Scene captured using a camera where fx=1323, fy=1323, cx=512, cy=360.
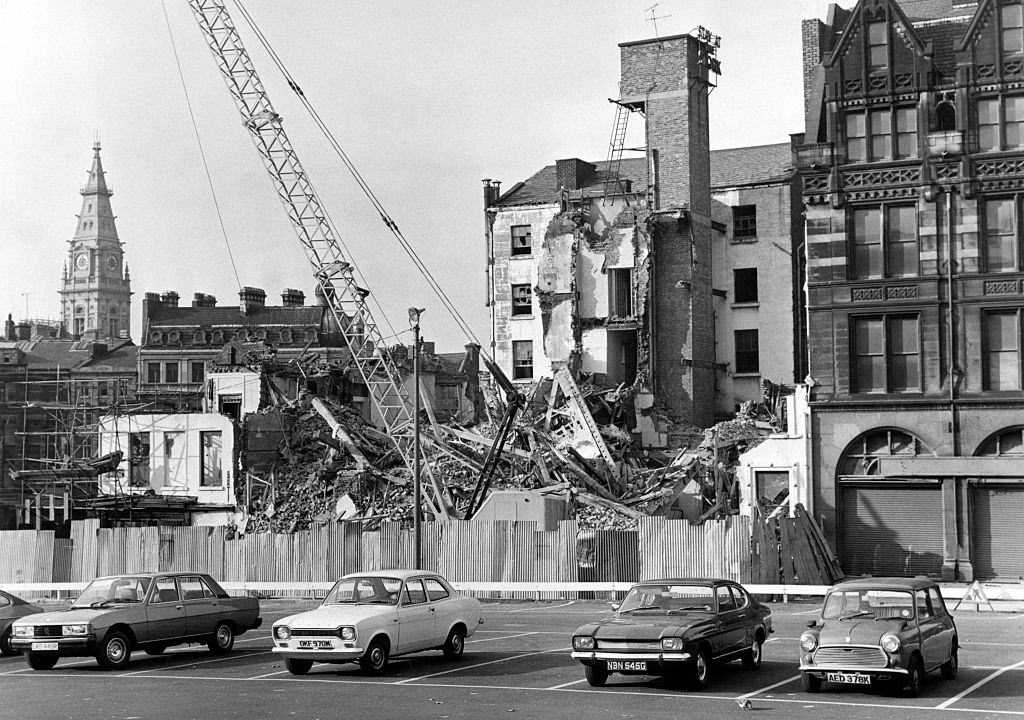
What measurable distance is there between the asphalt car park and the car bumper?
36 centimetres

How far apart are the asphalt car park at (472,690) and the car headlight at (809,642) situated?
62cm

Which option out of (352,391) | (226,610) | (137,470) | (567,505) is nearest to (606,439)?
(567,505)

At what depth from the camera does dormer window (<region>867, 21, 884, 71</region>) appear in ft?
137

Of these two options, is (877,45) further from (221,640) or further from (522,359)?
(221,640)

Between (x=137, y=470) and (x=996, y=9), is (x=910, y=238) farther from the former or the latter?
(x=137, y=470)

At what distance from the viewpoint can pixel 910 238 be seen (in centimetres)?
4056

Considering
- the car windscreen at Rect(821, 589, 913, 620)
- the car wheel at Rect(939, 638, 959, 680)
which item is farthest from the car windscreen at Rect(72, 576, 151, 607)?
the car wheel at Rect(939, 638, 959, 680)

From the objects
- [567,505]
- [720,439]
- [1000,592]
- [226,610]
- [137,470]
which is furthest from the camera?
[137,470]

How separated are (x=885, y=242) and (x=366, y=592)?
25.1 m

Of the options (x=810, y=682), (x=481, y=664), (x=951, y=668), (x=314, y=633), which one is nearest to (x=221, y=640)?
(x=314, y=633)

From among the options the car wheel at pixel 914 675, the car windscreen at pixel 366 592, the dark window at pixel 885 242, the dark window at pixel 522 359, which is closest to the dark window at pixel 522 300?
the dark window at pixel 522 359

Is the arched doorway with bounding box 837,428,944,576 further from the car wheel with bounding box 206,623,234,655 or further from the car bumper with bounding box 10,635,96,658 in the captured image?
the car bumper with bounding box 10,635,96,658

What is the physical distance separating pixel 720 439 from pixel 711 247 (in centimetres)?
1430

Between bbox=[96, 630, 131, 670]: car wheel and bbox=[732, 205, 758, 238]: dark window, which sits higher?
bbox=[732, 205, 758, 238]: dark window
